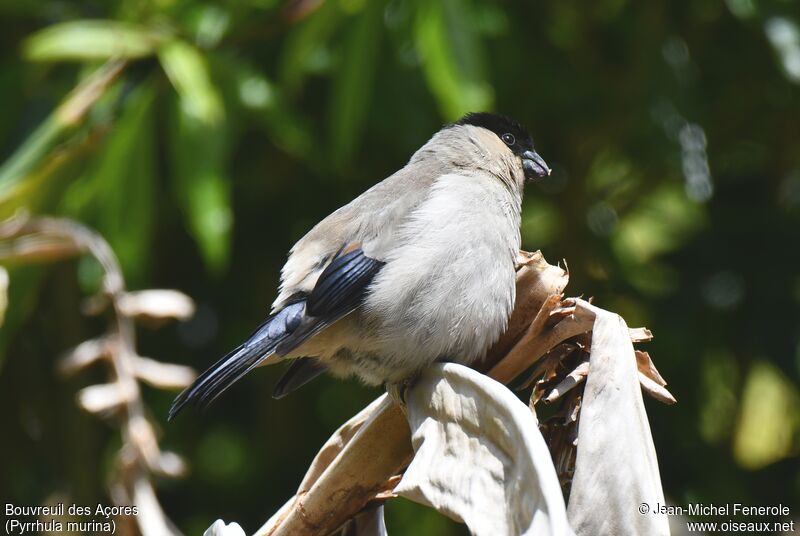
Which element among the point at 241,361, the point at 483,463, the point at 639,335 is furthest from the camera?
the point at 241,361

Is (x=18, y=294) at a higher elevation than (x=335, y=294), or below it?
higher

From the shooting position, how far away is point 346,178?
12.8 ft

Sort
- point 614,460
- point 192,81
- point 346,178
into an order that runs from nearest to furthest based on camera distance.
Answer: point 614,460 → point 192,81 → point 346,178

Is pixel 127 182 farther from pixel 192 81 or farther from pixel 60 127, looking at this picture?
pixel 192 81

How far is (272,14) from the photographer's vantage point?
10.8 ft

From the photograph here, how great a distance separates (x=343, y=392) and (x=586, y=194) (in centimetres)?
135

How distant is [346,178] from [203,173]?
1.06 meters

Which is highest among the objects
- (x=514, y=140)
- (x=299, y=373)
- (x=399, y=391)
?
(x=514, y=140)

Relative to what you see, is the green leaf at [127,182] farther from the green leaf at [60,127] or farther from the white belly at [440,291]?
the white belly at [440,291]

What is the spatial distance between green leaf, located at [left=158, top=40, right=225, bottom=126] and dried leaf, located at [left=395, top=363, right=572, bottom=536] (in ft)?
4.94

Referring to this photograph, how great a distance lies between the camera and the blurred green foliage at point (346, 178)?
118 inches

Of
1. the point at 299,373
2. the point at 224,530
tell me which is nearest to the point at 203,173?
the point at 299,373

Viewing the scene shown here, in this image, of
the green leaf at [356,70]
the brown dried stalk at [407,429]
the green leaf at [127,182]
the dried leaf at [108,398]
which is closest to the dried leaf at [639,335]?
A: the brown dried stalk at [407,429]

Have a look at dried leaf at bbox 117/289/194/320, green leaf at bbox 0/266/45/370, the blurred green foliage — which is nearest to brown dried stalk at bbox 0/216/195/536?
dried leaf at bbox 117/289/194/320
